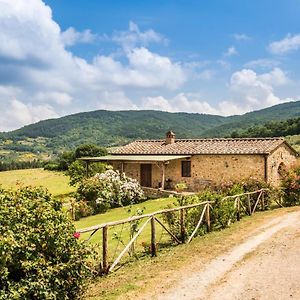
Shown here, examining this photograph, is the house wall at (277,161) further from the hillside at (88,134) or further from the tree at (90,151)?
the hillside at (88,134)

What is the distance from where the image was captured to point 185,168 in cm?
2808

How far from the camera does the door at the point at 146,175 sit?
95.8 ft

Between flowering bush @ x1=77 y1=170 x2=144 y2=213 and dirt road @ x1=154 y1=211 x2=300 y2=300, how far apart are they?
1314 centimetres

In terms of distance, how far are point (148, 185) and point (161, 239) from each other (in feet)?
56.2

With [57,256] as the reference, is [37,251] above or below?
above

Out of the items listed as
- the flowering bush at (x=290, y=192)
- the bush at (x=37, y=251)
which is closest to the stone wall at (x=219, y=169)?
the flowering bush at (x=290, y=192)

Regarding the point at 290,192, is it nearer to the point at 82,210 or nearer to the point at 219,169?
the point at 219,169

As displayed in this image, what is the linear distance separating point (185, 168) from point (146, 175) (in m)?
3.30

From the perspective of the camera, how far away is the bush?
18.1 ft

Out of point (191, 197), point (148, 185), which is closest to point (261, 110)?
point (148, 185)

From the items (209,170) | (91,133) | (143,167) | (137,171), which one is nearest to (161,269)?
(209,170)

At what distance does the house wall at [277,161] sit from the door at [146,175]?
359 inches

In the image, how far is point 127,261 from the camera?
375 inches

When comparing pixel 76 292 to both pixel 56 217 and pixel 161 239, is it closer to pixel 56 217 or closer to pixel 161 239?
pixel 56 217
